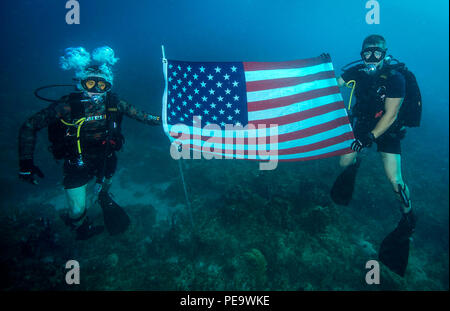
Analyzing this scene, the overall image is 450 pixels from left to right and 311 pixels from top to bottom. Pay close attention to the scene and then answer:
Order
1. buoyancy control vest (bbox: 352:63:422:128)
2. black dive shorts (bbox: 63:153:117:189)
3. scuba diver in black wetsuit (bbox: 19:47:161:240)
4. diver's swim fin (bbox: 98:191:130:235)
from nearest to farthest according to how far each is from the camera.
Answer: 1. scuba diver in black wetsuit (bbox: 19:47:161:240)
2. buoyancy control vest (bbox: 352:63:422:128)
3. black dive shorts (bbox: 63:153:117:189)
4. diver's swim fin (bbox: 98:191:130:235)

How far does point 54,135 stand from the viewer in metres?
3.66

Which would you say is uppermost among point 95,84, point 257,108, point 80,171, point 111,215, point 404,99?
point 95,84

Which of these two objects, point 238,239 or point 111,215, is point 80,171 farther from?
point 238,239

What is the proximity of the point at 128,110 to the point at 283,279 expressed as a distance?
5.33 metres

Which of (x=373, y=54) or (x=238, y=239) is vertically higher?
(x=373, y=54)

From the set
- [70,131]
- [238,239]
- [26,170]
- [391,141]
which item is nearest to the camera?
[26,170]

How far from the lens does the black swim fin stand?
13.4 ft

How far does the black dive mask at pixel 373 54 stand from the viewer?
12.4 feet

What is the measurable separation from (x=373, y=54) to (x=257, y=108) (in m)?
2.63

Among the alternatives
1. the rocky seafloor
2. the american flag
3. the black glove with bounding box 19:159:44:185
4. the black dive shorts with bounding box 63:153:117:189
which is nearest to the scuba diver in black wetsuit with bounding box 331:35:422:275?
the american flag

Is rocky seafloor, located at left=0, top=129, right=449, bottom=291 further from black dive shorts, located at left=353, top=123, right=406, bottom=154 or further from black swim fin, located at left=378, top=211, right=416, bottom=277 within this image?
black dive shorts, located at left=353, top=123, right=406, bottom=154

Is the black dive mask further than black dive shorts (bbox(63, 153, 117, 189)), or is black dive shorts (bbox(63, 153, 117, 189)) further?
black dive shorts (bbox(63, 153, 117, 189))

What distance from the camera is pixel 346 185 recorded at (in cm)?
463

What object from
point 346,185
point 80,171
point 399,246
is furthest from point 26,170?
point 399,246
